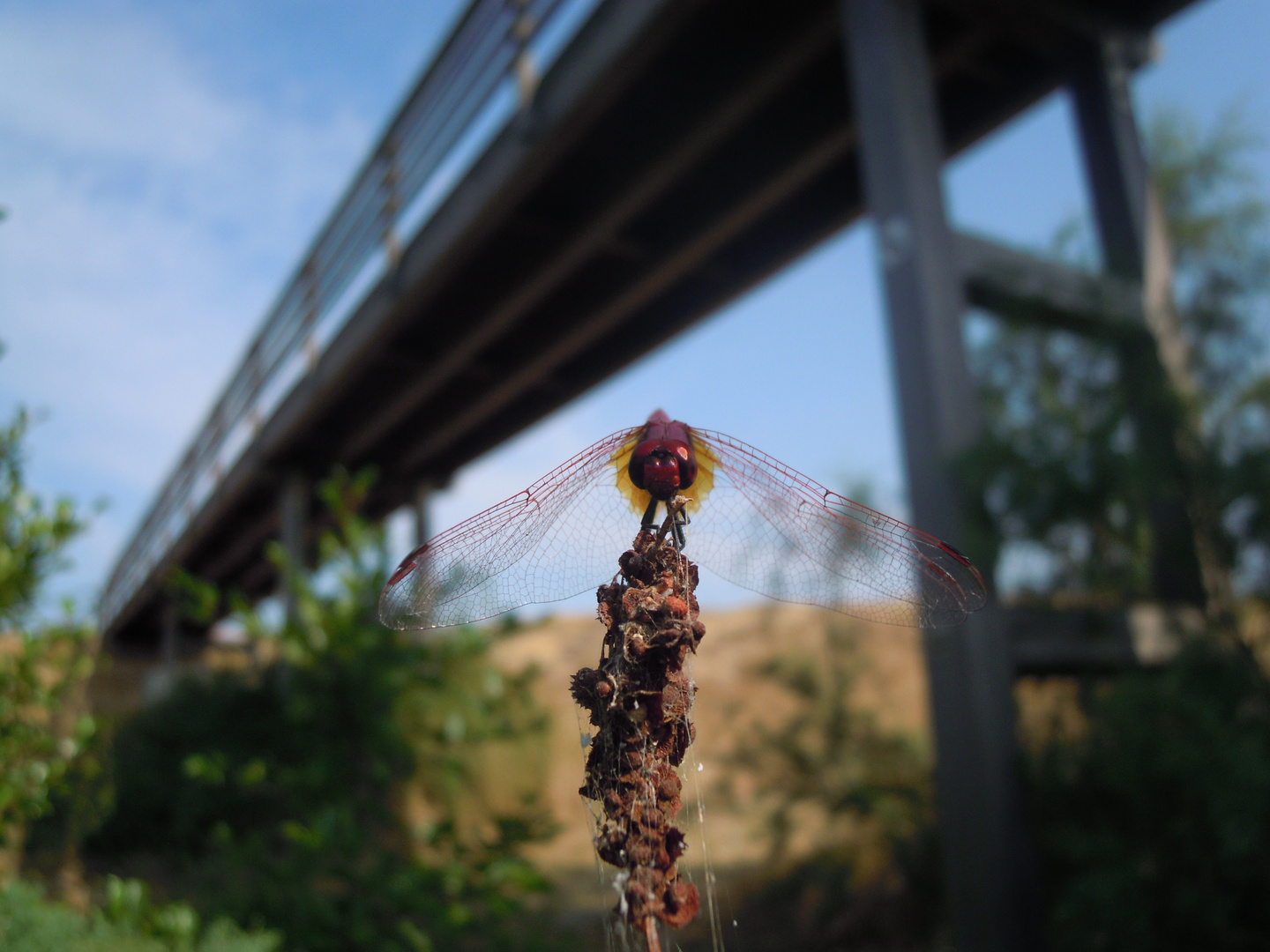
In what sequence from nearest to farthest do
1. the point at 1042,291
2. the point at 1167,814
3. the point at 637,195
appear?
the point at 1167,814
the point at 1042,291
the point at 637,195

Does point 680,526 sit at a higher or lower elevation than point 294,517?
lower

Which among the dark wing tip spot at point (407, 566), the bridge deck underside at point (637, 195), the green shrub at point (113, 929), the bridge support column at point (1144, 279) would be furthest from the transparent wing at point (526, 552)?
the bridge deck underside at point (637, 195)

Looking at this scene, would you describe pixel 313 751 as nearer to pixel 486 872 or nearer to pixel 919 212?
pixel 486 872

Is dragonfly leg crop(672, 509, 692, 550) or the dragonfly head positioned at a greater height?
the dragonfly head

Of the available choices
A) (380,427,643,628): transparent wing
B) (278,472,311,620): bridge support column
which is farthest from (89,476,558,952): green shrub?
(380,427,643,628): transparent wing

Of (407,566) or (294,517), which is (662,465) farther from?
(294,517)

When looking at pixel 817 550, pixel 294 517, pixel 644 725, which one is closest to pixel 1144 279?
pixel 817 550

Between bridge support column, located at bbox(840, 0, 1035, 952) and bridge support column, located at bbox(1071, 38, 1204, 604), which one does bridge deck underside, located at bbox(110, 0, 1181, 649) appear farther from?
bridge support column, located at bbox(840, 0, 1035, 952)
